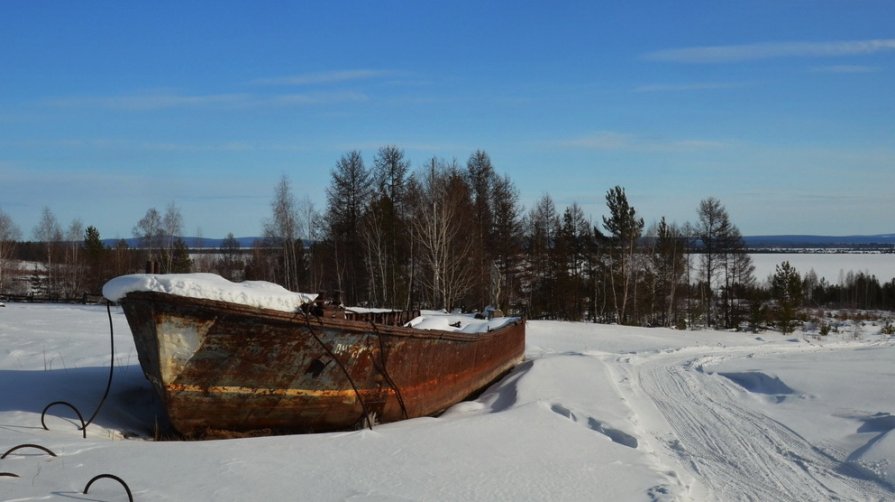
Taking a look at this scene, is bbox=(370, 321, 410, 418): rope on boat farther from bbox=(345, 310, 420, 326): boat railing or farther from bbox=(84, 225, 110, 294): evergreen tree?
bbox=(84, 225, 110, 294): evergreen tree

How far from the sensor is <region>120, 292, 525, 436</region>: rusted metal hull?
5730 mm

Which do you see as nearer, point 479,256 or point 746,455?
point 746,455

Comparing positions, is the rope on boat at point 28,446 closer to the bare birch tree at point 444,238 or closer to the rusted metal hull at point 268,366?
the rusted metal hull at point 268,366

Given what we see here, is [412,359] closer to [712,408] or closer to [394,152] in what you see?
[712,408]

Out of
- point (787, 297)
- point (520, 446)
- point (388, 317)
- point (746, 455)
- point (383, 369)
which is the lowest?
point (787, 297)

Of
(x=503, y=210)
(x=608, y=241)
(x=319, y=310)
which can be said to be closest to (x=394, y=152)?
(x=503, y=210)

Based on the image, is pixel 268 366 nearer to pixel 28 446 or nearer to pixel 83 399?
pixel 28 446

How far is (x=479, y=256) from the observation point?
36125 millimetres

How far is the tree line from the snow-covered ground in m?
19.8

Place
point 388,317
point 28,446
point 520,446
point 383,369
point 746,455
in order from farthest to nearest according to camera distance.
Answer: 1. point 388,317
2. point 383,369
3. point 746,455
4. point 520,446
5. point 28,446

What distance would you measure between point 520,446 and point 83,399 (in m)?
4.64

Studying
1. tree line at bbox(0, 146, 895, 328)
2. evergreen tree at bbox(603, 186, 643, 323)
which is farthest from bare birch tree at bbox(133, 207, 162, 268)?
evergreen tree at bbox(603, 186, 643, 323)

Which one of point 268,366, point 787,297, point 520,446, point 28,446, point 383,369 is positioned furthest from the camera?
point 787,297

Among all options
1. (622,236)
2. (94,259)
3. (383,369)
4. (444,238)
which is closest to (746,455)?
(383,369)
